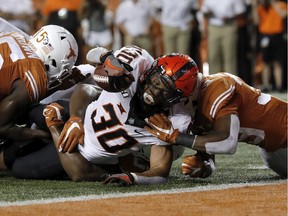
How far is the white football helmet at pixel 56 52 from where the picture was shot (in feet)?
18.0

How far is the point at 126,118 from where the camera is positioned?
4.86 meters

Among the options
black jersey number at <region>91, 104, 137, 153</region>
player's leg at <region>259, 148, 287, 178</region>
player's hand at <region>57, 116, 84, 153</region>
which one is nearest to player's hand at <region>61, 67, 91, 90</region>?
player's hand at <region>57, 116, 84, 153</region>

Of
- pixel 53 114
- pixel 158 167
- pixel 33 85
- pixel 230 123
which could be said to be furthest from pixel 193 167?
pixel 33 85

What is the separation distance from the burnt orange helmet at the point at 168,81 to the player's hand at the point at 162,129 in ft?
0.29

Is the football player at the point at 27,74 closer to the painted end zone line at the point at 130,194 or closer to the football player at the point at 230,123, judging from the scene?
the football player at the point at 230,123

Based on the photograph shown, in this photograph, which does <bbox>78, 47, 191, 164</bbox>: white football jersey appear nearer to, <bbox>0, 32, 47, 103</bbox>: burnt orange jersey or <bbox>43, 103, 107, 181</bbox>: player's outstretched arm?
<bbox>43, 103, 107, 181</bbox>: player's outstretched arm

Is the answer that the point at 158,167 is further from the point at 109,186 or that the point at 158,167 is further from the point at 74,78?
the point at 74,78

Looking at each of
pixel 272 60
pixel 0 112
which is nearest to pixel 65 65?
pixel 0 112

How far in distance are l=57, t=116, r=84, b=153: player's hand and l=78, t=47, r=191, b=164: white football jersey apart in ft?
0.12

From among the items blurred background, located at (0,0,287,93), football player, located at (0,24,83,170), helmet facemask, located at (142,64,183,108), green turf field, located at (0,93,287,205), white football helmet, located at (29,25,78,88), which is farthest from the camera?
blurred background, located at (0,0,287,93)

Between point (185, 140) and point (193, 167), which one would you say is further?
point (193, 167)

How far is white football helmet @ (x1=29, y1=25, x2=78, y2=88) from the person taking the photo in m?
5.49

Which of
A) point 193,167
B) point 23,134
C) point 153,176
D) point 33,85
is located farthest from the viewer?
point 23,134

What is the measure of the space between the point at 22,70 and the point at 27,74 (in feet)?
0.16
